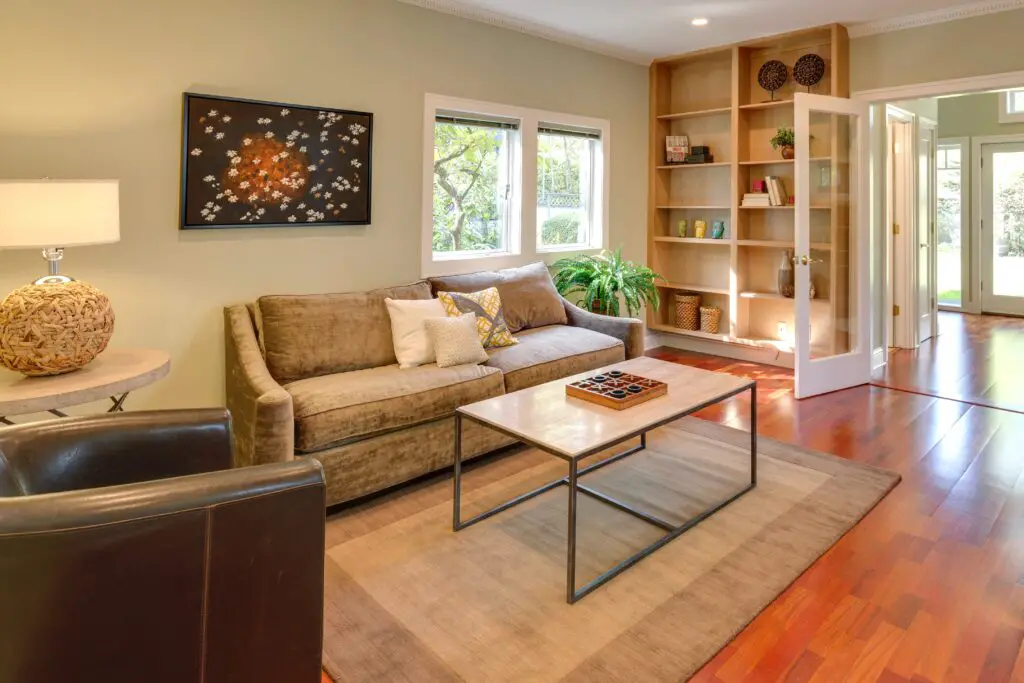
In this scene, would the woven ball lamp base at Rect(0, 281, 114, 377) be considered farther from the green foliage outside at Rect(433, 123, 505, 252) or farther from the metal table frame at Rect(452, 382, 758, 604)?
the green foliage outside at Rect(433, 123, 505, 252)

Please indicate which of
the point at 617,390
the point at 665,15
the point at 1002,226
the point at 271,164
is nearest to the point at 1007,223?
the point at 1002,226

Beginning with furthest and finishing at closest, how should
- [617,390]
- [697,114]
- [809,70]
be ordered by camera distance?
[697,114]
[809,70]
[617,390]

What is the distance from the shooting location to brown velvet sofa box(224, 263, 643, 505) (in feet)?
8.87

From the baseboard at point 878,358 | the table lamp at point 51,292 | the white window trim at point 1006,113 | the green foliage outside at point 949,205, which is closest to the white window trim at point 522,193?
the table lamp at point 51,292

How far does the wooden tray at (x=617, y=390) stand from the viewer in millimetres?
2633

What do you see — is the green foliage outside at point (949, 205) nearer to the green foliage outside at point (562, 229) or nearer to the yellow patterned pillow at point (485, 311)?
the green foliage outside at point (562, 229)

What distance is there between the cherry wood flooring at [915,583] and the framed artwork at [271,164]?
2.87 m

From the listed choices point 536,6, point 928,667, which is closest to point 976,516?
point 928,667

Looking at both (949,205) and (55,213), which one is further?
(949,205)

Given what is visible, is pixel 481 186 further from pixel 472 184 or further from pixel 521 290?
pixel 521 290

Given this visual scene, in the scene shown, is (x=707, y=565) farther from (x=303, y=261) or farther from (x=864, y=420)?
(x=303, y=261)

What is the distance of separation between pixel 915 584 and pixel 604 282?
2.94 meters

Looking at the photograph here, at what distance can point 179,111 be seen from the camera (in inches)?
122

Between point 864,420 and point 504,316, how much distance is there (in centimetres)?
235
